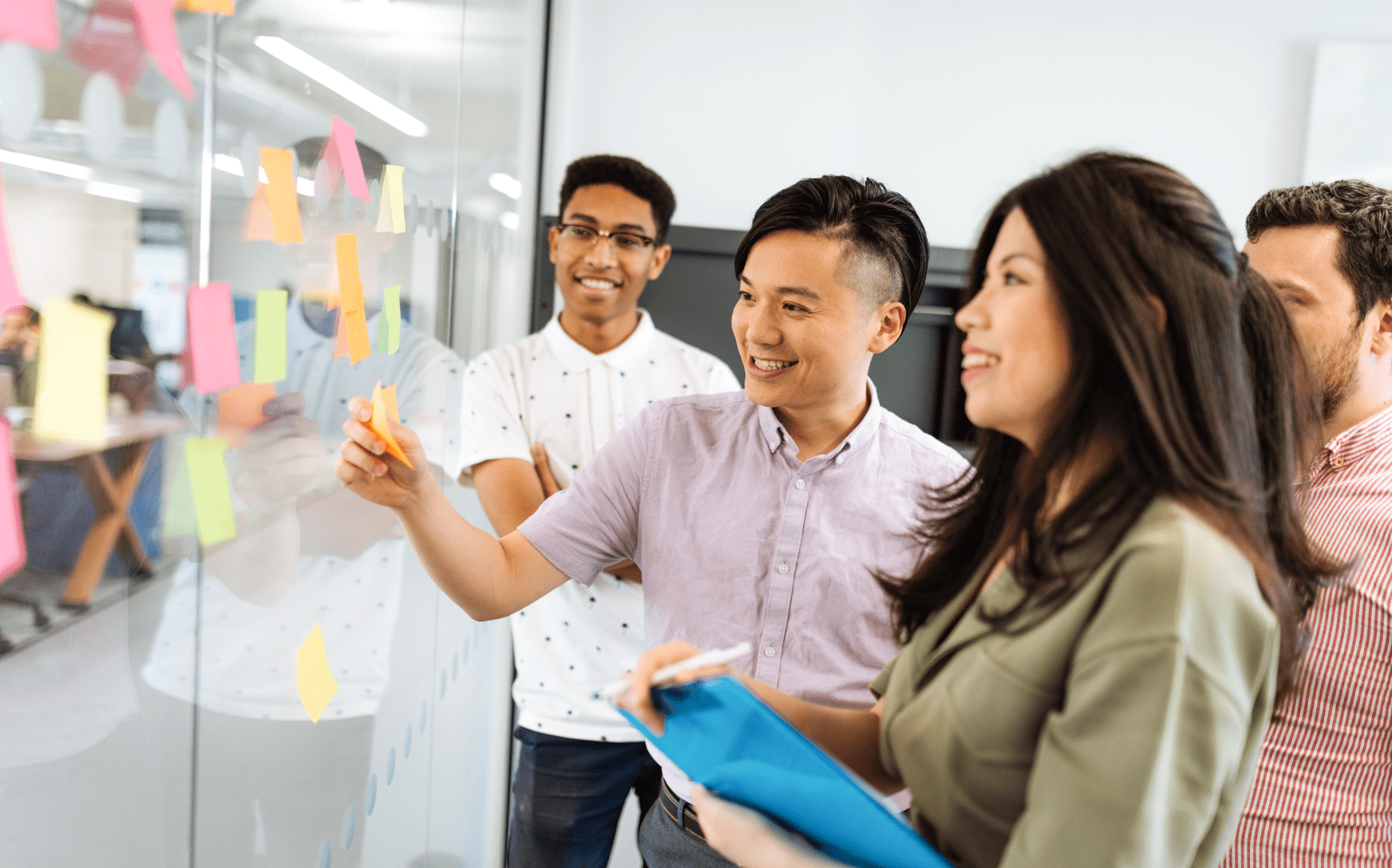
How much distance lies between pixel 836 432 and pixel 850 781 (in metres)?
0.75

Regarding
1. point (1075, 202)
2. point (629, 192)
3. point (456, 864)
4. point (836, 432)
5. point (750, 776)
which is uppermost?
point (629, 192)

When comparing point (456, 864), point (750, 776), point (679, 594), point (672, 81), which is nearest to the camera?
point (750, 776)

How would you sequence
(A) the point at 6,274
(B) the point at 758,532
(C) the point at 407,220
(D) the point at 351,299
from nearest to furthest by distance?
(A) the point at 6,274 < (D) the point at 351,299 < (B) the point at 758,532 < (C) the point at 407,220

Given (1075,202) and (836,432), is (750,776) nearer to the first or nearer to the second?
(1075,202)

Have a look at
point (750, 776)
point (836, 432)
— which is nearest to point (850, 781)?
point (750, 776)

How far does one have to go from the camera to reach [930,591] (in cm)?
93

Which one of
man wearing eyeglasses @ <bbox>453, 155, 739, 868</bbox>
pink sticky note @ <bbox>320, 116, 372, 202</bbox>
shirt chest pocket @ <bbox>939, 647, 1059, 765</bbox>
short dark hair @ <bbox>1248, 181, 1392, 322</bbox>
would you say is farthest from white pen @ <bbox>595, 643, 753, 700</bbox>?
short dark hair @ <bbox>1248, 181, 1392, 322</bbox>

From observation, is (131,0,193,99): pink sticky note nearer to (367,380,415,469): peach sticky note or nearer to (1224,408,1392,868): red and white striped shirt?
(367,380,415,469): peach sticky note

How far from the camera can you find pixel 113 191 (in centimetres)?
62

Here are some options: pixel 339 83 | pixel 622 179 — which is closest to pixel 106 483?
pixel 339 83

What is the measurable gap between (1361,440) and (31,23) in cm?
139

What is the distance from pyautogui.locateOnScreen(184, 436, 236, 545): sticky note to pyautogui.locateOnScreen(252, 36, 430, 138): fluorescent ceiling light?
0.38 m

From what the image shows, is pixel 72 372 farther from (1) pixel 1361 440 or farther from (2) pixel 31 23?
(1) pixel 1361 440

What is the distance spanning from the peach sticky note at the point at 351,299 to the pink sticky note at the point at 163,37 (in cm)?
38
